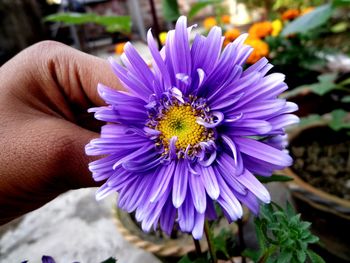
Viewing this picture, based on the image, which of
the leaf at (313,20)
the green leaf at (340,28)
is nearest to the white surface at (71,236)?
the leaf at (313,20)

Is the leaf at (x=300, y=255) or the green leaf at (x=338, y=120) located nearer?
the leaf at (x=300, y=255)

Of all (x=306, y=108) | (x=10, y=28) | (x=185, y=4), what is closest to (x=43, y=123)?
(x=306, y=108)

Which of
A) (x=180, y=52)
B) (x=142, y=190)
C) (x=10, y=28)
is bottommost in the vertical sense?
(x=10, y=28)

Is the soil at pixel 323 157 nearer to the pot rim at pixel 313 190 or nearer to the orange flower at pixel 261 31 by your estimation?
the pot rim at pixel 313 190

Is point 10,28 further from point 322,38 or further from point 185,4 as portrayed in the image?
point 322,38

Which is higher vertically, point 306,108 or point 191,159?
point 191,159

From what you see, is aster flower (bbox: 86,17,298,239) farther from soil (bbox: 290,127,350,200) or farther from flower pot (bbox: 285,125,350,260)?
soil (bbox: 290,127,350,200)

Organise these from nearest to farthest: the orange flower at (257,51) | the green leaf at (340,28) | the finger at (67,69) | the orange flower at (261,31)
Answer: the finger at (67,69)
the orange flower at (257,51)
the orange flower at (261,31)
the green leaf at (340,28)

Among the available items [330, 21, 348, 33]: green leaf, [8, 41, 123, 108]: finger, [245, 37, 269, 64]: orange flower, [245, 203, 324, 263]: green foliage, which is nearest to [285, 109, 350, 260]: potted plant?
[245, 37, 269, 64]: orange flower
